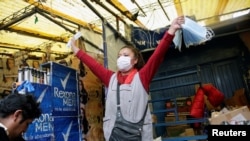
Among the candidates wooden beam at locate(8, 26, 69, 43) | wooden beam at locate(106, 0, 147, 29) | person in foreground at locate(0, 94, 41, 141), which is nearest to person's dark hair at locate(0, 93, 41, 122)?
person in foreground at locate(0, 94, 41, 141)

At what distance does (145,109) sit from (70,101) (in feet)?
3.93

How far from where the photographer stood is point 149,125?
6.09ft

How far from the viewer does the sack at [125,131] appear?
5.85 ft

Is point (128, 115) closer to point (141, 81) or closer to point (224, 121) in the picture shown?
point (141, 81)

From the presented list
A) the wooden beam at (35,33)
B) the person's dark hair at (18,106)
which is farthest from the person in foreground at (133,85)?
the wooden beam at (35,33)

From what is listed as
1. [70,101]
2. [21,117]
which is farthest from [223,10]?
[21,117]

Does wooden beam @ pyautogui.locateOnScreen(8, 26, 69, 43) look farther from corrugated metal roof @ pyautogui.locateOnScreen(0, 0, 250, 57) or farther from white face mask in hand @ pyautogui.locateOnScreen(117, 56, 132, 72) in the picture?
white face mask in hand @ pyautogui.locateOnScreen(117, 56, 132, 72)

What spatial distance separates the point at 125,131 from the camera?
1802mm

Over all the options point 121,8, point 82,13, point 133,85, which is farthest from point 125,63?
point 82,13

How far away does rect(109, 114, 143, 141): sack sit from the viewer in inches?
70.2

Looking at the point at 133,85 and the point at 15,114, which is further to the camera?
the point at 133,85

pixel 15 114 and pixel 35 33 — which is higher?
pixel 35 33

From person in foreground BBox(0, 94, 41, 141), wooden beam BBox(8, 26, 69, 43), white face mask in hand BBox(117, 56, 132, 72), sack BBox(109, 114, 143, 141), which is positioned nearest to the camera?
person in foreground BBox(0, 94, 41, 141)

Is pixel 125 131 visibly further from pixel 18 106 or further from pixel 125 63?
pixel 18 106
